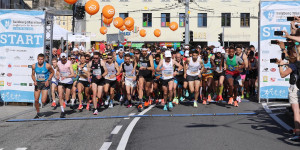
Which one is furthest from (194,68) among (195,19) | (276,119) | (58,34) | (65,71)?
(195,19)

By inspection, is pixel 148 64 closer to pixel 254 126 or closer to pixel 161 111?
pixel 161 111

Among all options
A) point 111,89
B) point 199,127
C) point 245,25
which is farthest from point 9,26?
point 245,25

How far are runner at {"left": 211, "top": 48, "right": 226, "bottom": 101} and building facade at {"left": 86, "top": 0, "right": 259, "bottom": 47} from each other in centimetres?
3829

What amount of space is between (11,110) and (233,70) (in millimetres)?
7182

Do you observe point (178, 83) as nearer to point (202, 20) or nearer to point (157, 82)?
point (157, 82)

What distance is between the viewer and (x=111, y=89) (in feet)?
47.9

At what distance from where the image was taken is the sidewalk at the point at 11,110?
491 inches

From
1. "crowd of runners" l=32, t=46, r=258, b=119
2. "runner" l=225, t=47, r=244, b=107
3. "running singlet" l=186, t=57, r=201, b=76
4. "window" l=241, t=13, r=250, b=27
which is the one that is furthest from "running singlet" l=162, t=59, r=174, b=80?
"window" l=241, t=13, r=250, b=27

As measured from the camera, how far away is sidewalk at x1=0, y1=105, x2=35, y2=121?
40.9 ft

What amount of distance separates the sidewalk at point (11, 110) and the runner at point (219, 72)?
623 centimetres

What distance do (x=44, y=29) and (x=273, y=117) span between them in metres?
8.02

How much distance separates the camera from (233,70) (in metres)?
14.4

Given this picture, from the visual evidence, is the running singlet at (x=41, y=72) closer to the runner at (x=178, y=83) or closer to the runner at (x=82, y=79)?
the runner at (x=82, y=79)

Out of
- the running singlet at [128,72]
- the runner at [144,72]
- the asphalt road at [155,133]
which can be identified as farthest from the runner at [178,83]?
the asphalt road at [155,133]
